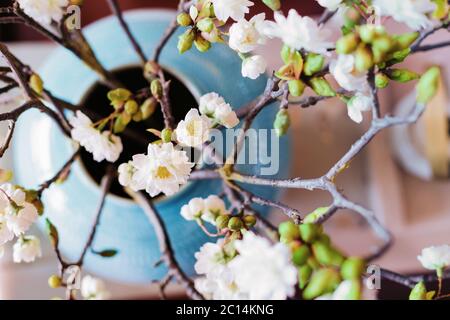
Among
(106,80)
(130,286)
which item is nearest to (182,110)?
(106,80)

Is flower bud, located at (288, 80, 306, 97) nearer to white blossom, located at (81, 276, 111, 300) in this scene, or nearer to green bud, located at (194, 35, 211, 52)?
green bud, located at (194, 35, 211, 52)

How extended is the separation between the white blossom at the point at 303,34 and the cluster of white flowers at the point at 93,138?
0.15m

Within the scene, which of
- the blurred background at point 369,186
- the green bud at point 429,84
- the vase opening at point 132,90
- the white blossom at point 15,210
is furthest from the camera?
the blurred background at point 369,186

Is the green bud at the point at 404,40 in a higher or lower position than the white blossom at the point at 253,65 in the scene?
higher

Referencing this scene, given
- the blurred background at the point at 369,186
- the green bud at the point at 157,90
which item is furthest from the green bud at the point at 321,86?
the blurred background at the point at 369,186

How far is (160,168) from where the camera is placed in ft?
1.11

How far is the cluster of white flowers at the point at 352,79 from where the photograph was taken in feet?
0.92

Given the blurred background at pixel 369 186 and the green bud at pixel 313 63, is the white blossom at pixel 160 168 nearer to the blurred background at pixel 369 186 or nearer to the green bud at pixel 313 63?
the green bud at pixel 313 63

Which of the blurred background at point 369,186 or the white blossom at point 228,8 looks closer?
the white blossom at point 228,8

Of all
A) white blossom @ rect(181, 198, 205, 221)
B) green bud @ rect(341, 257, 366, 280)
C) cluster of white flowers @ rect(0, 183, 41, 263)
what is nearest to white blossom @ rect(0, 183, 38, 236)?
cluster of white flowers @ rect(0, 183, 41, 263)

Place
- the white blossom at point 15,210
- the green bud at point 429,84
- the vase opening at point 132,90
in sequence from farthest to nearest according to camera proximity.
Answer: the vase opening at point 132,90 < the white blossom at point 15,210 < the green bud at point 429,84

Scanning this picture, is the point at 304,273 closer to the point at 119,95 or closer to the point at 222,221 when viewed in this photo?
the point at 222,221

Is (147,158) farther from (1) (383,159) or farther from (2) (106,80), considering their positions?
(1) (383,159)
